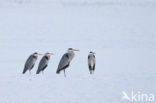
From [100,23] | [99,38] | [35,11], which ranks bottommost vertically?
[99,38]

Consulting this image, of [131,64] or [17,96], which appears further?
[131,64]

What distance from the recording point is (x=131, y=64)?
19672 mm

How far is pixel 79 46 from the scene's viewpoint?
27.8 m

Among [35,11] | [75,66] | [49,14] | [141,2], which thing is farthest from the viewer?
[141,2]

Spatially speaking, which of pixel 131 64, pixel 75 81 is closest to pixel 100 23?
pixel 131 64

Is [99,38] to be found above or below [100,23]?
below

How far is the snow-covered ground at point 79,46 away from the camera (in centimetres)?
1033

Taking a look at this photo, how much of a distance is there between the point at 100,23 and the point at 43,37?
8.22 meters

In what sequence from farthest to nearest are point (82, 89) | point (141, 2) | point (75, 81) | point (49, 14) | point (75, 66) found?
point (141, 2), point (49, 14), point (75, 66), point (75, 81), point (82, 89)

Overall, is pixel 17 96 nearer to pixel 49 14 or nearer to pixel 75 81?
pixel 75 81

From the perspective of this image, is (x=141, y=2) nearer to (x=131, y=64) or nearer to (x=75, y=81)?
(x=131, y=64)

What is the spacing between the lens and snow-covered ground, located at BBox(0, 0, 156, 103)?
33.9 ft

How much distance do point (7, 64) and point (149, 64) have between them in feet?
22.7

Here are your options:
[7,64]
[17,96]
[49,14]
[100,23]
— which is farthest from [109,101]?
[49,14]
